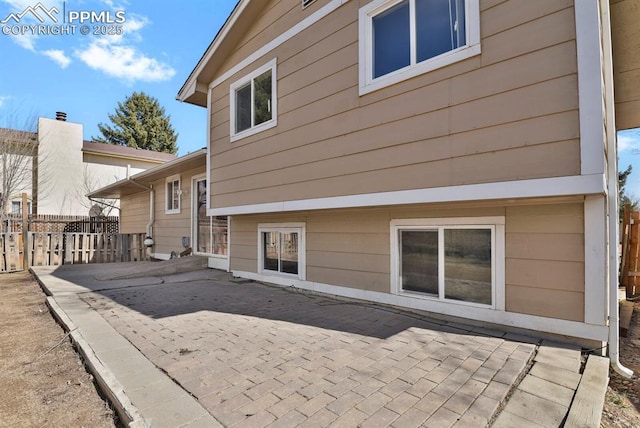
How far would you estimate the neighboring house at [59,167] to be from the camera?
17188mm

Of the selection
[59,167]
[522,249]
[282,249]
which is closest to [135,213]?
[59,167]

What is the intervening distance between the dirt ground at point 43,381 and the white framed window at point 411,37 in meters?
4.31

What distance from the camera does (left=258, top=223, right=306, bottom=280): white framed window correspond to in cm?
614

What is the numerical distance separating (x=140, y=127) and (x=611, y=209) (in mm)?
36637

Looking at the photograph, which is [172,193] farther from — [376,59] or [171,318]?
[376,59]

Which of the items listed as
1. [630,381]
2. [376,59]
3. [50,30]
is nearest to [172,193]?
[50,30]

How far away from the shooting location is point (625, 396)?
254cm

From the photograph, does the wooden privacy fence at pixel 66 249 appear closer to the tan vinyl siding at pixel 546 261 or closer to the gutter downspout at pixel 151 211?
the gutter downspout at pixel 151 211

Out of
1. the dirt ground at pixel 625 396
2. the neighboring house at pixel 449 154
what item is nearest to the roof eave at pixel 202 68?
the neighboring house at pixel 449 154

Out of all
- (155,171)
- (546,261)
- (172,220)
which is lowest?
(546,261)

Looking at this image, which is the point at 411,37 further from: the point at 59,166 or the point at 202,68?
the point at 59,166

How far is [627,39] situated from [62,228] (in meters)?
22.1

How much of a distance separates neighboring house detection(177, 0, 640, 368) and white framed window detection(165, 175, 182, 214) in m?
5.26

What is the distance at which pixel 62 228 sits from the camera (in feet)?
57.4
